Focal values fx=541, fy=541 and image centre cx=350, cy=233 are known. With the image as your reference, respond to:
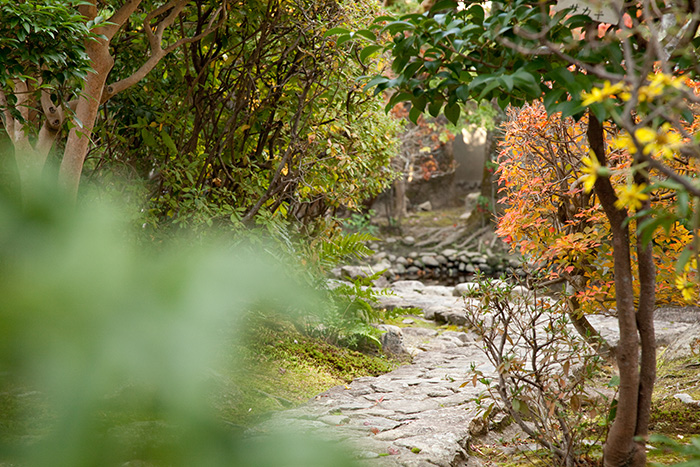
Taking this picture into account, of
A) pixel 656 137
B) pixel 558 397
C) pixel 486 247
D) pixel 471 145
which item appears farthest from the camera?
pixel 471 145

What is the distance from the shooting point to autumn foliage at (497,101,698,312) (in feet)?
10.7

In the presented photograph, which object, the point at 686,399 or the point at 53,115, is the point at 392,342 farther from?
the point at 53,115

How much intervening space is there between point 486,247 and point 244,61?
11.9 metres

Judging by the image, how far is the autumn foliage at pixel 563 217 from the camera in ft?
10.7

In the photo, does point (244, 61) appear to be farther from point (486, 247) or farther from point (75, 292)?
point (486, 247)

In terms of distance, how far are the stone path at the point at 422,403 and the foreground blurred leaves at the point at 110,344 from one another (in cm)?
32

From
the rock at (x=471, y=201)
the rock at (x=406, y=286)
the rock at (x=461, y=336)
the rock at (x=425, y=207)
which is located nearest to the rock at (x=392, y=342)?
the rock at (x=461, y=336)

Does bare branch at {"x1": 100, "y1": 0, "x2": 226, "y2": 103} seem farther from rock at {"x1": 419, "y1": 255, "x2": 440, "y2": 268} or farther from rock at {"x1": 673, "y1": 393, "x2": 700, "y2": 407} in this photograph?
rock at {"x1": 419, "y1": 255, "x2": 440, "y2": 268}

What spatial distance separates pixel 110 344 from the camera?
Answer: 1.45ft

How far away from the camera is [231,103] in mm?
5320

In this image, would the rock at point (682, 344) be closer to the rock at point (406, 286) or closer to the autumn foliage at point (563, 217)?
the autumn foliage at point (563, 217)

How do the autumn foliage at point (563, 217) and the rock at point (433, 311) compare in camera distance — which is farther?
the rock at point (433, 311)

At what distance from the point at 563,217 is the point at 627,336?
1967 millimetres

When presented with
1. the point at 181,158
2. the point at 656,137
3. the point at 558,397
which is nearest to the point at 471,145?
the point at 181,158
